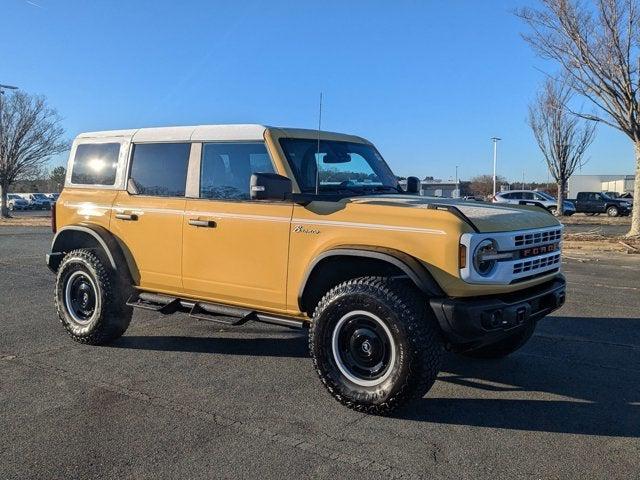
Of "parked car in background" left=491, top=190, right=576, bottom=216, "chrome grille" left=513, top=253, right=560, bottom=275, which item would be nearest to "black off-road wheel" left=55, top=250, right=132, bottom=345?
"chrome grille" left=513, top=253, right=560, bottom=275

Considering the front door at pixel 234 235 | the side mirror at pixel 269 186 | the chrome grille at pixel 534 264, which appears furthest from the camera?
the front door at pixel 234 235

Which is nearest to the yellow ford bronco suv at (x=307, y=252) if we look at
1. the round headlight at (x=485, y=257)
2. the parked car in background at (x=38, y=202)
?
the round headlight at (x=485, y=257)

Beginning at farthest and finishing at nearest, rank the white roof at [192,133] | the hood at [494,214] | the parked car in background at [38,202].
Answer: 1. the parked car in background at [38,202]
2. the white roof at [192,133]
3. the hood at [494,214]

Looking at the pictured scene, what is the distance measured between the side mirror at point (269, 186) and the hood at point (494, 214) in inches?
21.8

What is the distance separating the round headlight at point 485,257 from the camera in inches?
153

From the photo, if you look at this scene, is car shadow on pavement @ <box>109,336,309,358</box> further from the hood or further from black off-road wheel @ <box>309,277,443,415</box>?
the hood

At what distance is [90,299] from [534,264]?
4279mm

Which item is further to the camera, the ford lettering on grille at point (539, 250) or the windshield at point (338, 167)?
the windshield at point (338, 167)

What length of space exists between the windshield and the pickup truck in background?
36224 mm

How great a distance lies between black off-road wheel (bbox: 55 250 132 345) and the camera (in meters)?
5.74

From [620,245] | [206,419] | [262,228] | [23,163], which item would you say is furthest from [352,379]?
[23,163]

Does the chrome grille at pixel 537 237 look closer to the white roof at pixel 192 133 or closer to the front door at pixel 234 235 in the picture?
the front door at pixel 234 235

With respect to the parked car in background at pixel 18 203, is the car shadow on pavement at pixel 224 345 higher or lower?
lower

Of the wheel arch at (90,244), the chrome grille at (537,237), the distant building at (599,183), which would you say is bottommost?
the wheel arch at (90,244)
